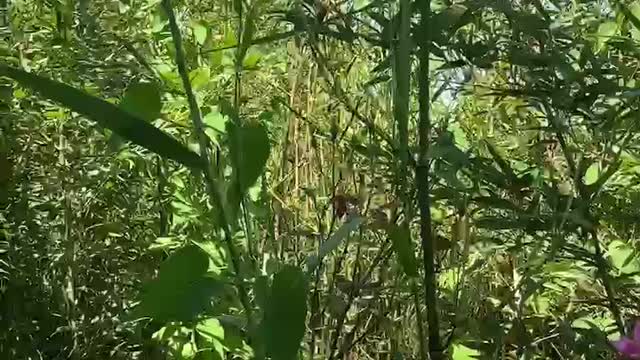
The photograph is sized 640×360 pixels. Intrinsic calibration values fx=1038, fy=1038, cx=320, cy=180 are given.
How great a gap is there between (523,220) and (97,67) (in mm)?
672

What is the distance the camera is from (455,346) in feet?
3.13

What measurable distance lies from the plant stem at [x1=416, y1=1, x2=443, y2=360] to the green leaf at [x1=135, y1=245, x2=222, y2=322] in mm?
178

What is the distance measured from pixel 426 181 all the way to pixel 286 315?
0.74 ft

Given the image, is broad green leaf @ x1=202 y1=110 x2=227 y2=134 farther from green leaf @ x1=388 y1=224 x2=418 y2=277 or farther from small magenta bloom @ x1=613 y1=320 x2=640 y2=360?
small magenta bloom @ x1=613 y1=320 x2=640 y2=360

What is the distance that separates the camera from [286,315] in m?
0.58

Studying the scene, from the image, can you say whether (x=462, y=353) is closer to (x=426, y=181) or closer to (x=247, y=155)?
(x=426, y=181)

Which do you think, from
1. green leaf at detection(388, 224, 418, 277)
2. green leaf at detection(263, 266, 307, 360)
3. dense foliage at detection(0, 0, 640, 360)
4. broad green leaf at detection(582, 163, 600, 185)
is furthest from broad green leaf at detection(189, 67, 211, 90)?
green leaf at detection(263, 266, 307, 360)

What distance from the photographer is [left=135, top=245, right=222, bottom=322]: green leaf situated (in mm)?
646

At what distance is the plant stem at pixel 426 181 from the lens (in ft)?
2.46

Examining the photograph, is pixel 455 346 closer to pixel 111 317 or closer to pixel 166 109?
pixel 166 109

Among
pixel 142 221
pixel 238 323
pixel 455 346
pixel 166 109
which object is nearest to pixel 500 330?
pixel 455 346

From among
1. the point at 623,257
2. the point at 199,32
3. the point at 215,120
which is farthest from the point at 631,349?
the point at 199,32

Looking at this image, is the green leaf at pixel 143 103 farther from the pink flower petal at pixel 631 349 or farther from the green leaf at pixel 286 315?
the pink flower petal at pixel 631 349

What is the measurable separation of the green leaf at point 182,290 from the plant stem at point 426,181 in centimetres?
18
